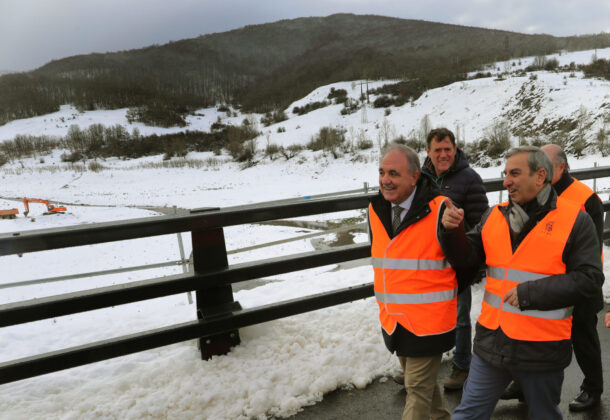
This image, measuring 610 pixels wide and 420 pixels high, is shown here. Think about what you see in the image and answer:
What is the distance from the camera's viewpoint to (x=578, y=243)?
Result: 175 centimetres

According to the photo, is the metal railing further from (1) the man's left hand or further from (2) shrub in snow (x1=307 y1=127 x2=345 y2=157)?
(2) shrub in snow (x1=307 y1=127 x2=345 y2=157)

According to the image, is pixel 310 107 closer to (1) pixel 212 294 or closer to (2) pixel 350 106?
(2) pixel 350 106

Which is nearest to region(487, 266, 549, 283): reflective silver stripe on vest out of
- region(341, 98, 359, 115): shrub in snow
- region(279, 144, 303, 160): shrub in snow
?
region(279, 144, 303, 160): shrub in snow

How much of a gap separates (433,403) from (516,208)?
1.22m

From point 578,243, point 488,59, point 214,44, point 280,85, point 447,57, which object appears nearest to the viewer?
point 578,243

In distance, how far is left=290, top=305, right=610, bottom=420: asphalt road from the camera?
254 centimetres

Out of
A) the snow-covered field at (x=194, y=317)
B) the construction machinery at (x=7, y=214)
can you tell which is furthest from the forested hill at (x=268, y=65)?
the construction machinery at (x=7, y=214)

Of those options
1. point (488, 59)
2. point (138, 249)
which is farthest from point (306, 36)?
point (138, 249)

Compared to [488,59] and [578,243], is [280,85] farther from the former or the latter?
[578,243]

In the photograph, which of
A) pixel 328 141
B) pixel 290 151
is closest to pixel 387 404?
pixel 328 141

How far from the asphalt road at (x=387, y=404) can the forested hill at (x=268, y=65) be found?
51807 millimetres

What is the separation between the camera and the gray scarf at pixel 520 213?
1825 millimetres

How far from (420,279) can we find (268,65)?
148297mm

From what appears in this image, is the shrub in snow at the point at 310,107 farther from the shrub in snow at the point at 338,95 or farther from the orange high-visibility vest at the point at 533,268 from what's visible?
the orange high-visibility vest at the point at 533,268
